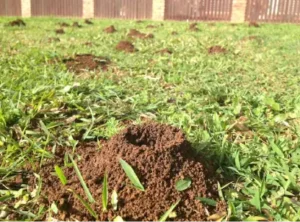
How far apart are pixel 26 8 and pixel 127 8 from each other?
5543 mm

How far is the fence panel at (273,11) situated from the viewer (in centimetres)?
1554

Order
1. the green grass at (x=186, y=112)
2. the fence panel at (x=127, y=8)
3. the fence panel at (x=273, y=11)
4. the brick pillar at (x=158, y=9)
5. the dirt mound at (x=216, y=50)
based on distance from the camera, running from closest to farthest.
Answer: the green grass at (x=186, y=112) → the dirt mound at (x=216, y=50) → the fence panel at (x=273, y=11) → the brick pillar at (x=158, y=9) → the fence panel at (x=127, y=8)

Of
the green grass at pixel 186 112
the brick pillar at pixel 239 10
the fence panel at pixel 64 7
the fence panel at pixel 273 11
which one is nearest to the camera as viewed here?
the green grass at pixel 186 112

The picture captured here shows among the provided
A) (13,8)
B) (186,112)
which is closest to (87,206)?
(186,112)

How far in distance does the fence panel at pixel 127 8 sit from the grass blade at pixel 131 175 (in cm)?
1617

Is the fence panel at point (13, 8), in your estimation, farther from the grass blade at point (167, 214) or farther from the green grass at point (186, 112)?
the grass blade at point (167, 214)

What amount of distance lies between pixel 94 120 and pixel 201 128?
0.78m

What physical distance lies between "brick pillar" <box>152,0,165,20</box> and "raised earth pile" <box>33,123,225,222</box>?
15594 millimetres

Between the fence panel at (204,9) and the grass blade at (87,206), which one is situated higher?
the fence panel at (204,9)

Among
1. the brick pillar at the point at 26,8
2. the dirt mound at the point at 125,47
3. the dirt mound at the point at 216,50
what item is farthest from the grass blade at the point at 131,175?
the brick pillar at the point at 26,8

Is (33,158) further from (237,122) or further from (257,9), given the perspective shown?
(257,9)

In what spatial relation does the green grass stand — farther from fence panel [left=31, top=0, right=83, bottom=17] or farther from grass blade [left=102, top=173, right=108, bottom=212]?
fence panel [left=31, top=0, right=83, bottom=17]

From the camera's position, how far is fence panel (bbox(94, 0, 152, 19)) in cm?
1727

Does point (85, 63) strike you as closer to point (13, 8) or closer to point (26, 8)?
point (26, 8)
